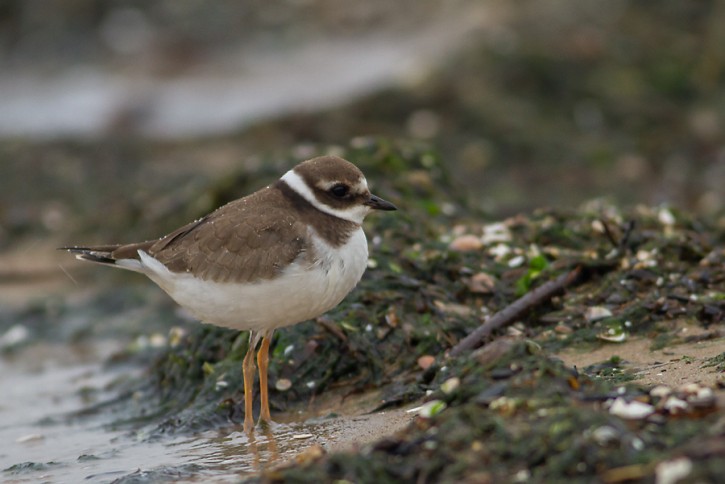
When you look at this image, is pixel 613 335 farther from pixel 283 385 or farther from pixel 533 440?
pixel 533 440

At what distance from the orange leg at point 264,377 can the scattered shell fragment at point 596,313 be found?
6.75ft

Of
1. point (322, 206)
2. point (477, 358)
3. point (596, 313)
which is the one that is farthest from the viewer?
point (596, 313)

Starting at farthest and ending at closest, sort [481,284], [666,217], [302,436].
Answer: [666,217], [481,284], [302,436]

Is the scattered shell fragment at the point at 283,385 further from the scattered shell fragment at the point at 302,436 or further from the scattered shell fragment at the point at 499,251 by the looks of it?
the scattered shell fragment at the point at 499,251

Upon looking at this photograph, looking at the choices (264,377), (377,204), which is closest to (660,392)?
(377,204)

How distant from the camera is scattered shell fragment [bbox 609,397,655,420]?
438cm

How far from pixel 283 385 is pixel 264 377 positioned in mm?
326

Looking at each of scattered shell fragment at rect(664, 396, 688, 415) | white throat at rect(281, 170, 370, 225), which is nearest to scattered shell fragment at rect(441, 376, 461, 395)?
scattered shell fragment at rect(664, 396, 688, 415)

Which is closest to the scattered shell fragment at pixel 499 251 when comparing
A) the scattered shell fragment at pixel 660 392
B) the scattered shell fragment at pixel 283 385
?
the scattered shell fragment at pixel 283 385

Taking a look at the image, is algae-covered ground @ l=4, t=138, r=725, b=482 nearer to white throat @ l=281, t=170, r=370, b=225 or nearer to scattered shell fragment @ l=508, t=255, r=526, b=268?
scattered shell fragment @ l=508, t=255, r=526, b=268

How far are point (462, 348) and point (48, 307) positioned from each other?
19.2 feet

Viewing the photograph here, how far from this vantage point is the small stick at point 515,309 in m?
6.60

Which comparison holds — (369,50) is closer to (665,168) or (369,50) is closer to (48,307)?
(665,168)

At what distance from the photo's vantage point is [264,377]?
6.64 m
